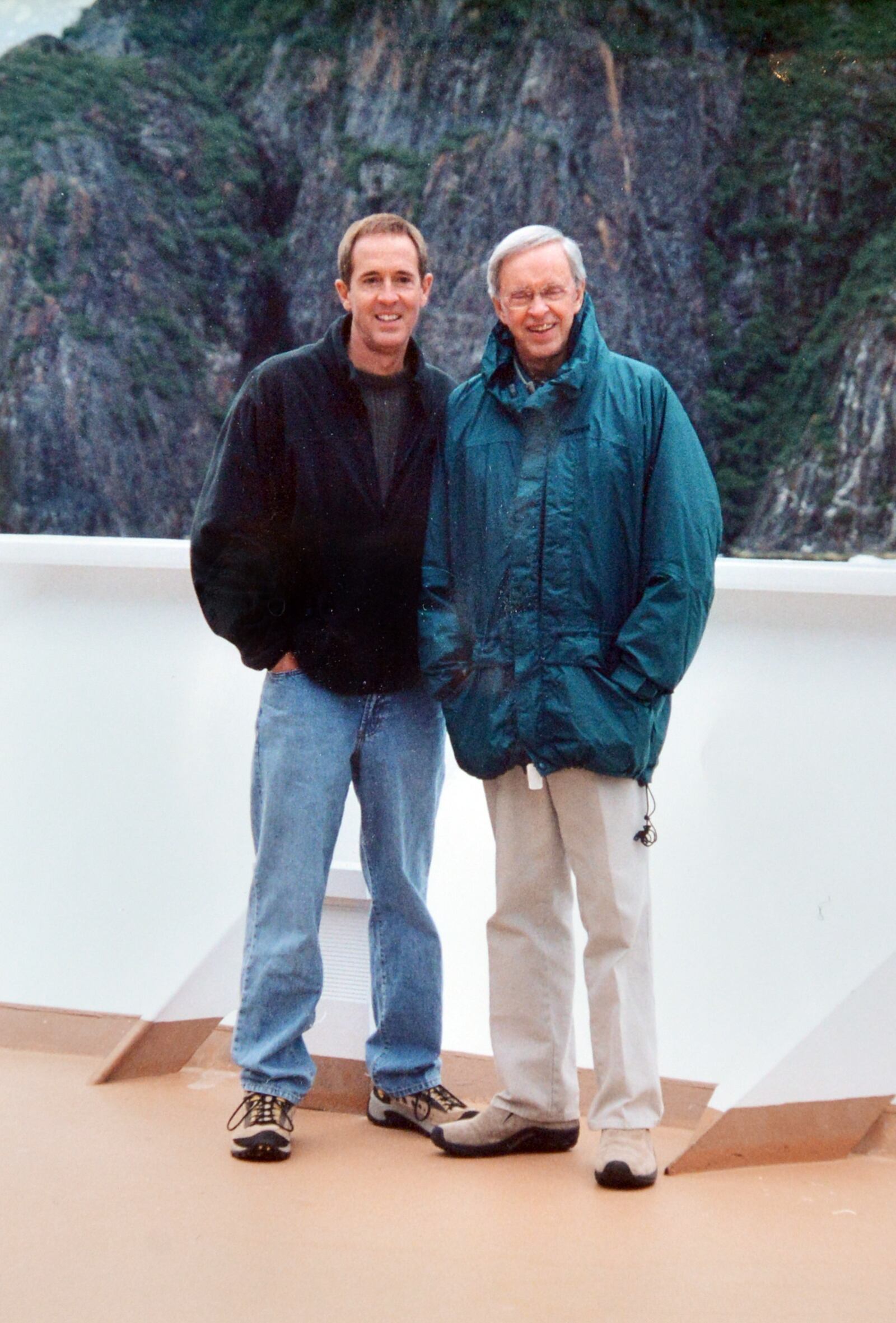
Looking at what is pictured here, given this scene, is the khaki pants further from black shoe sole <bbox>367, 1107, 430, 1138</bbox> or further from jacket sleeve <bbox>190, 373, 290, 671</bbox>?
jacket sleeve <bbox>190, 373, 290, 671</bbox>

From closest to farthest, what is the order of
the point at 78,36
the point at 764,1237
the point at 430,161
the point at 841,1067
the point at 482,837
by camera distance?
the point at 764,1237 < the point at 841,1067 < the point at 482,837 < the point at 430,161 < the point at 78,36

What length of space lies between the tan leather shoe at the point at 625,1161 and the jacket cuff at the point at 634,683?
574 millimetres

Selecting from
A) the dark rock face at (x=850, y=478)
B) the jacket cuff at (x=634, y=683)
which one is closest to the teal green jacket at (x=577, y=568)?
the jacket cuff at (x=634, y=683)

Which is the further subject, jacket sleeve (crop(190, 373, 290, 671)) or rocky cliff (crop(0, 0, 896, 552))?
rocky cliff (crop(0, 0, 896, 552))

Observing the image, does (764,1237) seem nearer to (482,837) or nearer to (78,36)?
(482,837)

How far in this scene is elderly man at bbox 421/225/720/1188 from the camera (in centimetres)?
185

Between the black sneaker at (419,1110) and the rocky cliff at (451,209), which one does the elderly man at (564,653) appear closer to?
the black sneaker at (419,1110)

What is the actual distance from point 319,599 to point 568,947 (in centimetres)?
61

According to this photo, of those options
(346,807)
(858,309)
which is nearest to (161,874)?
Answer: (346,807)

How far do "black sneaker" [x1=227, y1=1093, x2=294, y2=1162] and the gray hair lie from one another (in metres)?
1.17

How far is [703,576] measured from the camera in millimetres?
1852

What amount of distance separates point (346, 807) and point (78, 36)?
25.0 meters

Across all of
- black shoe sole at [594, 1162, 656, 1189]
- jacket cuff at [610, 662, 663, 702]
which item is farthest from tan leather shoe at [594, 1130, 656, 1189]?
jacket cuff at [610, 662, 663, 702]

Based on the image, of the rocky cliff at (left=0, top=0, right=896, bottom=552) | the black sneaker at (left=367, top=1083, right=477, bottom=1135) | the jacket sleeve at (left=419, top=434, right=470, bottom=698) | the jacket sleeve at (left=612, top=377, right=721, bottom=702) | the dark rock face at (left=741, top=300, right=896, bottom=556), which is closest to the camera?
the jacket sleeve at (left=612, top=377, right=721, bottom=702)
